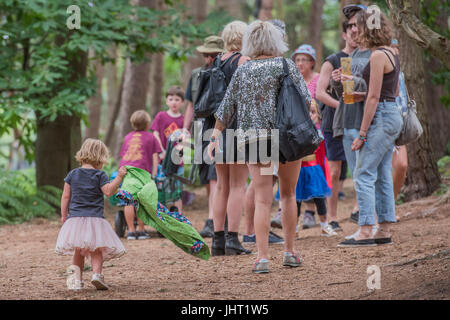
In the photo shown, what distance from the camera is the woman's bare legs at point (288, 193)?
16.9 feet

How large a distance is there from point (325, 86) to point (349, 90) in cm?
105

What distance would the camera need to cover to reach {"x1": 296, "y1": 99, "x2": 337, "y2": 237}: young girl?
712 cm

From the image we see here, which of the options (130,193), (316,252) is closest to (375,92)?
(316,252)

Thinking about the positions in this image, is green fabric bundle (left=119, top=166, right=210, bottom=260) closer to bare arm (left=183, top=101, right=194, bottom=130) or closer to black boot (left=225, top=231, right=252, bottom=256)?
black boot (left=225, top=231, right=252, bottom=256)

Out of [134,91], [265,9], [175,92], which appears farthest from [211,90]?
[265,9]

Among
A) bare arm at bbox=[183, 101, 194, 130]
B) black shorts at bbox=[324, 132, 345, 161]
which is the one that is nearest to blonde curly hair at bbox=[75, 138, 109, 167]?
bare arm at bbox=[183, 101, 194, 130]

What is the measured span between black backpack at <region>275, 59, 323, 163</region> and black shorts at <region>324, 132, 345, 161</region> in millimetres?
2556

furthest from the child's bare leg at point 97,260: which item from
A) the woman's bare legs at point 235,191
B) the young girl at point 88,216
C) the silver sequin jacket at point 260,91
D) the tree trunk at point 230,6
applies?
the tree trunk at point 230,6

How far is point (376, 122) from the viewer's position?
19.4ft

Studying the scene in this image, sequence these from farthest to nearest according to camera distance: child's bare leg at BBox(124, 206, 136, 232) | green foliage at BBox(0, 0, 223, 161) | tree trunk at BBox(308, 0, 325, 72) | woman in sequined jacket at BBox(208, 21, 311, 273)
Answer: tree trunk at BBox(308, 0, 325, 72), green foliage at BBox(0, 0, 223, 161), child's bare leg at BBox(124, 206, 136, 232), woman in sequined jacket at BBox(208, 21, 311, 273)

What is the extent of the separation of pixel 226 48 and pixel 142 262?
239 cm

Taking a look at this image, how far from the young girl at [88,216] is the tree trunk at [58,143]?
19.3 ft

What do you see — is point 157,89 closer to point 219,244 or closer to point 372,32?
point 219,244

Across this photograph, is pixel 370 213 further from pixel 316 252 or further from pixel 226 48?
pixel 226 48
